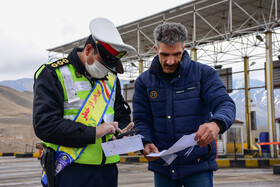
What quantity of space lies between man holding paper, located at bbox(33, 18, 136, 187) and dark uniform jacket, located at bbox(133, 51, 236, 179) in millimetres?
285

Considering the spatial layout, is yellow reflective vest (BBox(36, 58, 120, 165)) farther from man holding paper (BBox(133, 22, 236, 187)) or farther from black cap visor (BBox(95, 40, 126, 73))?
man holding paper (BBox(133, 22, 236, 187))

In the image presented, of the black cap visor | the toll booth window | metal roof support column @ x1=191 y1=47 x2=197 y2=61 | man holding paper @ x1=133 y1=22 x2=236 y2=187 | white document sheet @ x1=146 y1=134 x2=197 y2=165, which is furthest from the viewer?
the toll booth window

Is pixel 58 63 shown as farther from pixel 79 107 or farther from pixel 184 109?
pixel 184 109

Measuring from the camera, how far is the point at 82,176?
2.07m

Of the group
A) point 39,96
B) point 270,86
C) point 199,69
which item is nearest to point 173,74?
point 199,69

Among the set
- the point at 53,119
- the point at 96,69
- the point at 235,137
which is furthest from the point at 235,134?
the point at 53,119

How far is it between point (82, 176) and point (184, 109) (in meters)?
0.85

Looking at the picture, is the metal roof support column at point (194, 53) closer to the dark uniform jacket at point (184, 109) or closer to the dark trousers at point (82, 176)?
the dark uniform jacket at point (184, 109)

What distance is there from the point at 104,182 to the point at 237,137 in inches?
770

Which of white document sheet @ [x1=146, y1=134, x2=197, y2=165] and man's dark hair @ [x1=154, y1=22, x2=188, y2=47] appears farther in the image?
man's dark hair @ [x1=154, y1=22, x2=188, y2=47]

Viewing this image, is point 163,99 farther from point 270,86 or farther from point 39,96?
point 270,86

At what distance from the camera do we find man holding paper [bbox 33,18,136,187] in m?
2.00

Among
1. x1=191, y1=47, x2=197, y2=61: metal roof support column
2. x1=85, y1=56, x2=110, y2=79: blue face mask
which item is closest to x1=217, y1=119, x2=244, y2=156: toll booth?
x1=191, y1=47, x2=197, y2=61: metal roof support column

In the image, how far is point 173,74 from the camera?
2535 millimetres
